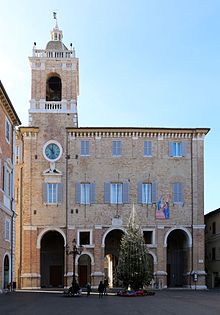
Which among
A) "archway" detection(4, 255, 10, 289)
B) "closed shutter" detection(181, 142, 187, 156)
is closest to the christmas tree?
"archway" detection(4, 255, 10, 289)

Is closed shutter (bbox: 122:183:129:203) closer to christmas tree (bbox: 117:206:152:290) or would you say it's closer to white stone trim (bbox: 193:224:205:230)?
white stone trim (bbox: 193:224:205:230)

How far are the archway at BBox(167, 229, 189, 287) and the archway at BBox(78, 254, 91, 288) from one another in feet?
27.7

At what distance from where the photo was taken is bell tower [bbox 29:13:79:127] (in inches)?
2448

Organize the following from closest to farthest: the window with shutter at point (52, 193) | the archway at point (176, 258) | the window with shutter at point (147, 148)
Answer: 1. the window with shutter at point (52, 193)
2. the window with shutter at point (147, 148)
3. the archway at point (176, 258)

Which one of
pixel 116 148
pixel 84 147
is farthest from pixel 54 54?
pixel 116 148

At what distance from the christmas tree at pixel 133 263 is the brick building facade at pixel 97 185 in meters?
12.7

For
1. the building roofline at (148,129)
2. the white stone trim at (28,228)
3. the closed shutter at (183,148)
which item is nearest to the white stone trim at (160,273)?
the closed shutter at (183,148)

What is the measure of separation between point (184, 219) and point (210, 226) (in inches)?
399

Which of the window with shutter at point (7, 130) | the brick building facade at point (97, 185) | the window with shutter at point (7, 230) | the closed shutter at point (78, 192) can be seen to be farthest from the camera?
the closed shutter at point (78, 192)

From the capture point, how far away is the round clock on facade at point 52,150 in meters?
61.4

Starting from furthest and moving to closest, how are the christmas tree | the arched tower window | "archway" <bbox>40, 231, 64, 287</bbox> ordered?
the arched tower window < "archway" <bbox>40, 231, 64, 287</bbox> < the christmas tree

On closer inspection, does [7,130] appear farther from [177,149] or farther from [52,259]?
[52,259]

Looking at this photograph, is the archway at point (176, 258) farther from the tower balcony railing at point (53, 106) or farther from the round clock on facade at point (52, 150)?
the tower balcony railing at point (53, 106)

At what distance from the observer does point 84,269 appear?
6278cm
